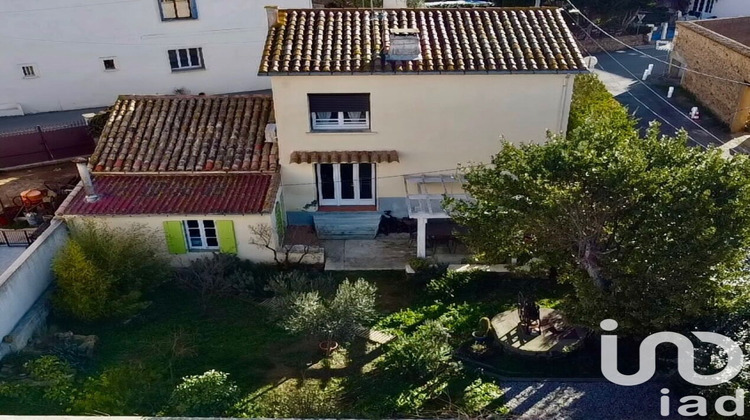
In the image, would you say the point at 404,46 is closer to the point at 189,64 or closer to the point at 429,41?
the point at 429,41

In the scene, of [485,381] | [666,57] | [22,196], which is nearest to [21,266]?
[22,196]

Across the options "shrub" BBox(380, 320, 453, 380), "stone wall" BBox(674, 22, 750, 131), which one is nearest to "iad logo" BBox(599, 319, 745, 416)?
"shrub" BBox(380, 320, 453, 380)

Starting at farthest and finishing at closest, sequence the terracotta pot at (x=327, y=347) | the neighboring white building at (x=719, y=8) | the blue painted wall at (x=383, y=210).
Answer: the neighboring white building at (x=719, y=8) → the blue painted wall at (x=383, y=210) → the terracotta pot at (x=327, y=347)

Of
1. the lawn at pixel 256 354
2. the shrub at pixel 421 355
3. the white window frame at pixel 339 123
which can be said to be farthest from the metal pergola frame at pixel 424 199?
the shrub at pixel 421 355

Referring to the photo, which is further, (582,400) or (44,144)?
(44,144)

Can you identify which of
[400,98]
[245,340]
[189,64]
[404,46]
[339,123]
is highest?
[404,46]

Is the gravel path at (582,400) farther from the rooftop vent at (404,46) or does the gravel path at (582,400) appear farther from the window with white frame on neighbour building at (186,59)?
the window with white frame on neighbour building at (186,59)

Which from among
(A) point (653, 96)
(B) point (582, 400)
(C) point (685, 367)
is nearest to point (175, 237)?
(B) point (582, 400)
